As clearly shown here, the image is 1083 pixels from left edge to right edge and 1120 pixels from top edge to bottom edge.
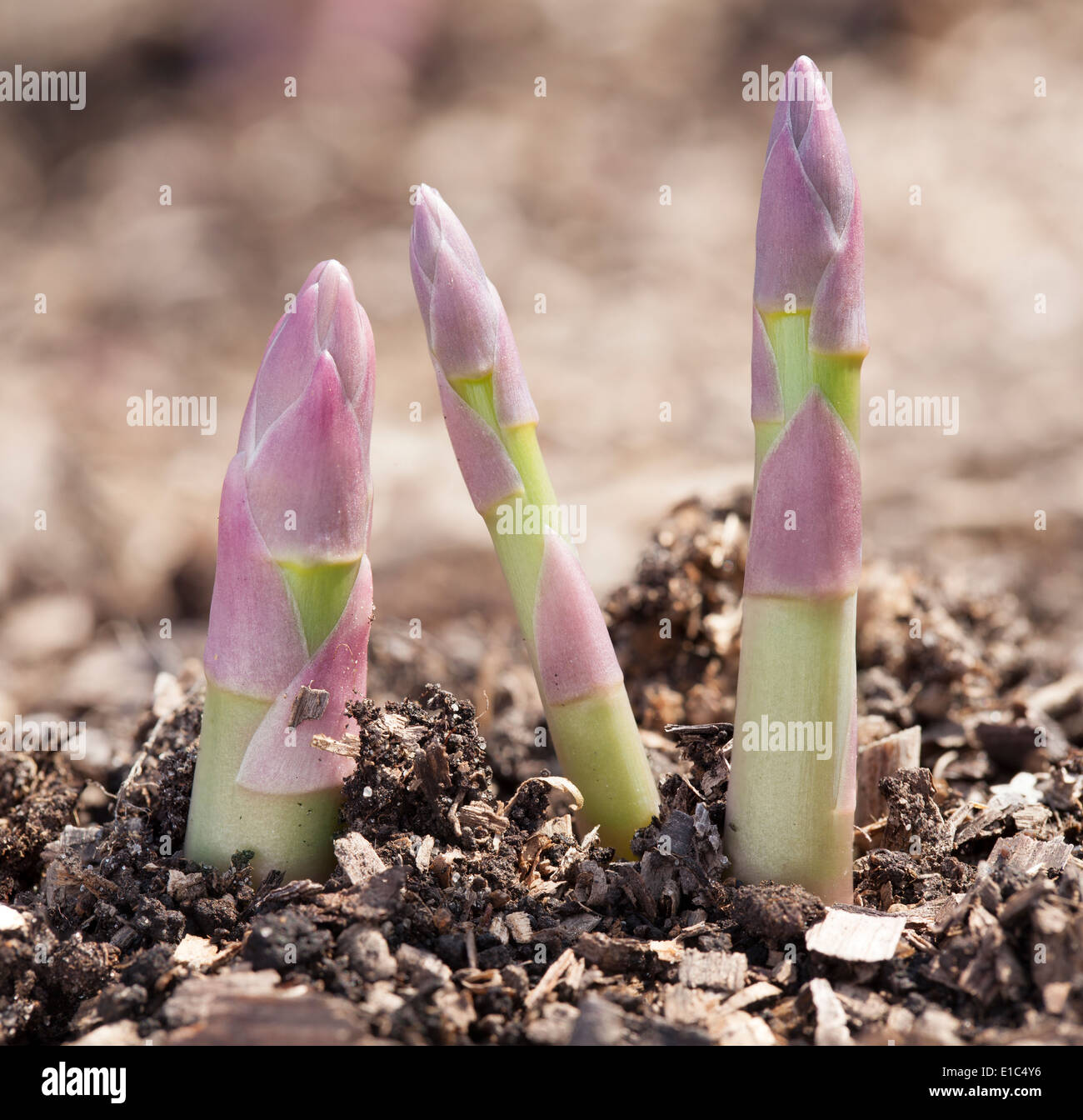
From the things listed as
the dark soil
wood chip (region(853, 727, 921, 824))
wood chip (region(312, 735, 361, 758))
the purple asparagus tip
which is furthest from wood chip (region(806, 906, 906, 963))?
the purple asparagus tip

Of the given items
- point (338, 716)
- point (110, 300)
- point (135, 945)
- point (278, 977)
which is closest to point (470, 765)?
point (338, 716)

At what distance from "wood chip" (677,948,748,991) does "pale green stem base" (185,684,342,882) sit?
2.43 feet

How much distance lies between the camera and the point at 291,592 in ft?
6.17

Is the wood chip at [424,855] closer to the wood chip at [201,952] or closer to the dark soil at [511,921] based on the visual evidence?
the dark soil at [511,921]

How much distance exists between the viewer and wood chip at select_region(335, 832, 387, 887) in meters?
1.87

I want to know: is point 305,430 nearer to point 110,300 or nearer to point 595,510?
point 595,510

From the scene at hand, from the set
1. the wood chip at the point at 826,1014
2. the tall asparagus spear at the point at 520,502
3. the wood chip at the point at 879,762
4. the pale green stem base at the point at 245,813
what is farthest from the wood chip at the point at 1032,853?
the pale green stem base at the point at 245,813

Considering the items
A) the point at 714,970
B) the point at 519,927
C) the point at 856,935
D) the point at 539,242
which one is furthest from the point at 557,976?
the point at 539,242

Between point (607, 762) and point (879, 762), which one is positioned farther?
point (879, 762)

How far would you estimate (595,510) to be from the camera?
4816 mm

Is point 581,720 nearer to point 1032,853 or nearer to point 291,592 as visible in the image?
point 291,592

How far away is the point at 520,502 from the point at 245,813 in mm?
811

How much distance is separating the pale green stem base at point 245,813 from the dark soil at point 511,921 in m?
0.05

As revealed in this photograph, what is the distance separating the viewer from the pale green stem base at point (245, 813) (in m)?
1.95
